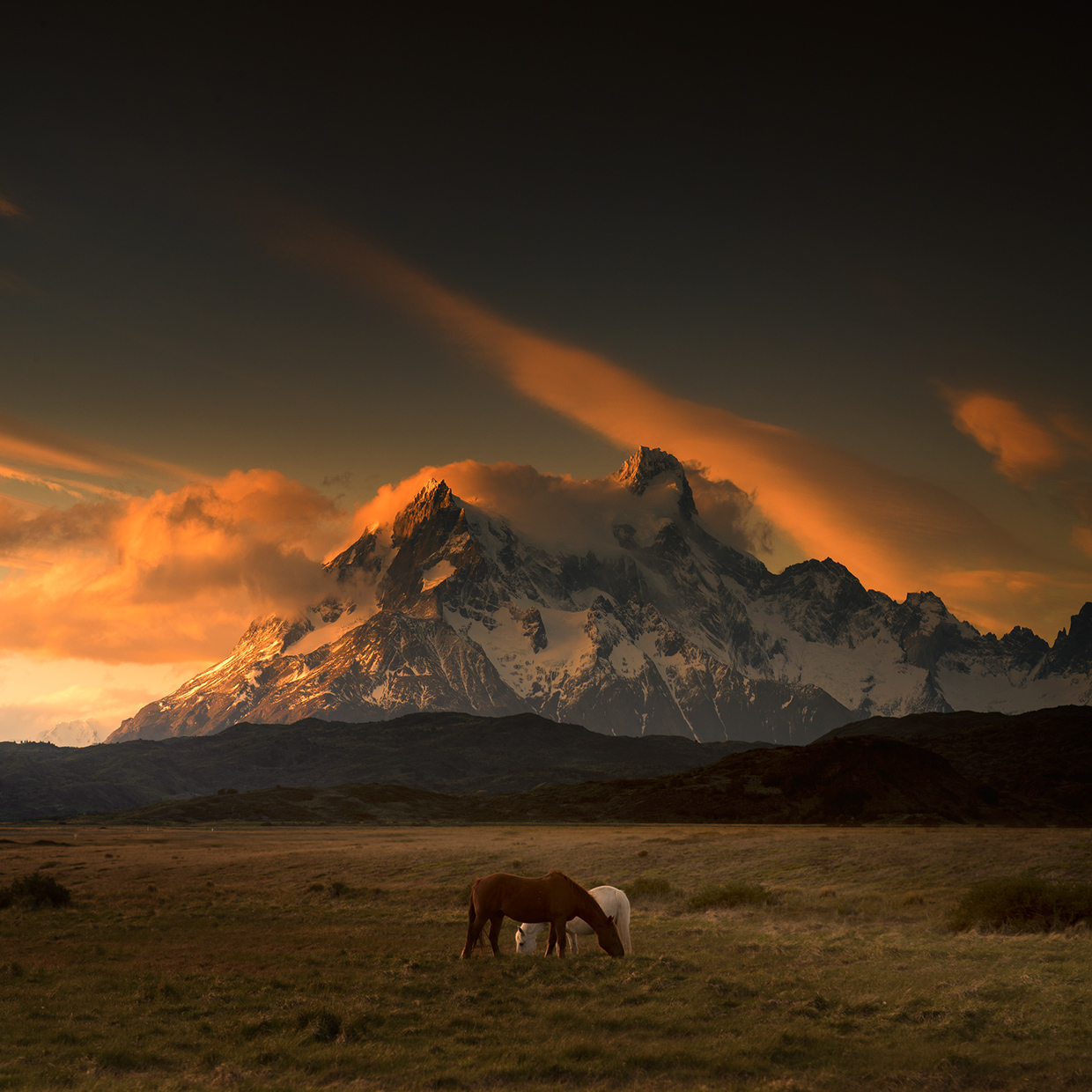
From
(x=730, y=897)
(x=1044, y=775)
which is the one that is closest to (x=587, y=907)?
(x=730, y=897)

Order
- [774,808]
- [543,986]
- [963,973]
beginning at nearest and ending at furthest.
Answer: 1. [543,986]
2. [963,973]
3. [774,808]

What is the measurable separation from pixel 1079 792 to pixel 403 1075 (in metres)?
165

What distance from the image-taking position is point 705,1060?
585 inches

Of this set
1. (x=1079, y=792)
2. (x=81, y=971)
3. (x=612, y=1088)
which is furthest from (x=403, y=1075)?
(x=1079, y=792)

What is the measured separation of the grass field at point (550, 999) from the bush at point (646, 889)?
161 mm

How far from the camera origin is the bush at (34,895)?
124 feet

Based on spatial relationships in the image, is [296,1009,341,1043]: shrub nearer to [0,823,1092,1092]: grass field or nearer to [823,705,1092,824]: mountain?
[0,823,1092,1092]: grass field

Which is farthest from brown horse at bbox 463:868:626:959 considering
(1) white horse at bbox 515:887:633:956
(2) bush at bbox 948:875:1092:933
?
(2) bush at bbox 948:875:1092:933

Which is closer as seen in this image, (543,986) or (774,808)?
(543,986)

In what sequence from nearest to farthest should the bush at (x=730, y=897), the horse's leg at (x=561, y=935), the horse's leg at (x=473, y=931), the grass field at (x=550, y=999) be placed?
1. the grass field at (x=550, y=999)
2. the horse's leg at (x=561, y=935)
3. the horse's leg at (x=473, y=931)
4. the bush at (x=730, y=897)

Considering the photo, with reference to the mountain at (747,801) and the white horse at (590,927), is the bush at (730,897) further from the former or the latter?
the mountain at (747,801)

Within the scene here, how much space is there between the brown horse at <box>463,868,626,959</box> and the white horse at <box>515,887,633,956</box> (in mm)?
606

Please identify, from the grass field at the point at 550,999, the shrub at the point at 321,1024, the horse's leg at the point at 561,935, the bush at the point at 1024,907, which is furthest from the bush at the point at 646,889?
the shrub at the point at 321,1024

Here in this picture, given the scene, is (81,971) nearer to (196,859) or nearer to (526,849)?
(526,849)
